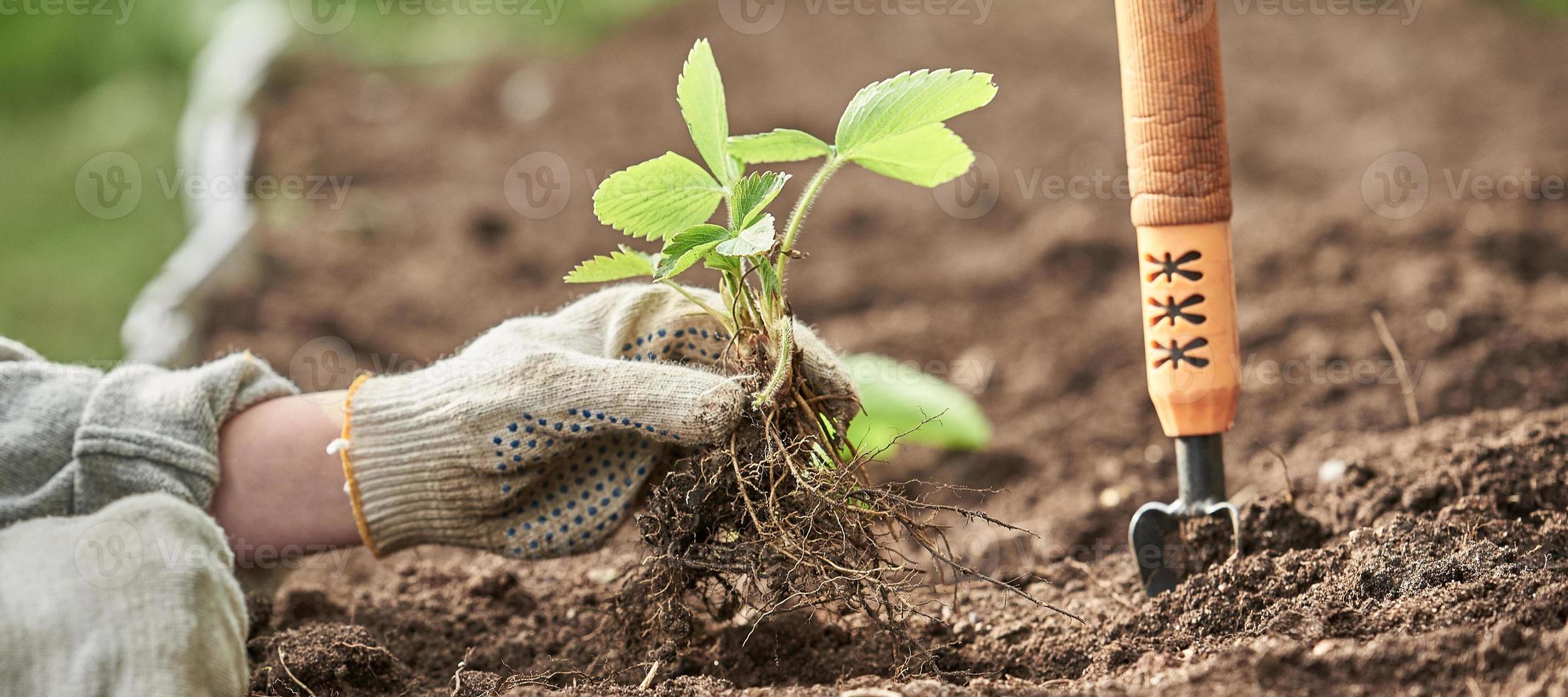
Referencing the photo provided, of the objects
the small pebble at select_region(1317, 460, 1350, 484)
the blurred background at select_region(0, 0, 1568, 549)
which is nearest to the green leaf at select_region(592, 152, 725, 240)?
the blurred background at select_region(0, 0, 1568, 549)

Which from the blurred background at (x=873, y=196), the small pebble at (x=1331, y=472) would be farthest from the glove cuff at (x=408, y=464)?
the small pebble at (x=1331, y=472)

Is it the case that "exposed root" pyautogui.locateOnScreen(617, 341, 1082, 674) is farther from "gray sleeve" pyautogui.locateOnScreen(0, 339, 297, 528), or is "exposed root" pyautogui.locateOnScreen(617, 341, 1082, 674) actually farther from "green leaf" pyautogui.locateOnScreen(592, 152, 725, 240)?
"gray sleeve" pyautogui.locateOnScreen(0, 339, 297, 528)

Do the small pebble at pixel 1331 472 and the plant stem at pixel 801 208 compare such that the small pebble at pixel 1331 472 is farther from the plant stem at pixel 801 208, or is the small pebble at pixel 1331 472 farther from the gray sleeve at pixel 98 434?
the gray sleeve at pixel 98 434

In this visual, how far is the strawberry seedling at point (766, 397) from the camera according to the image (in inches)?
43.8

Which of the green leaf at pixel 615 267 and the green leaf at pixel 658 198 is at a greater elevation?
the green leaf at pixel 658 198

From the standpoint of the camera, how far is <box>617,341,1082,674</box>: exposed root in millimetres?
1137

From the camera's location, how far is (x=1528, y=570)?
1.05 m

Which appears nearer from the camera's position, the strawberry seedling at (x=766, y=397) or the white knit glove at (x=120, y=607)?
the white knit glove at (x=120, y=607)

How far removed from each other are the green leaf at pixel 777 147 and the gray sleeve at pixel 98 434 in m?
0.62

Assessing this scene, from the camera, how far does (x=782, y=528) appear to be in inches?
44.8

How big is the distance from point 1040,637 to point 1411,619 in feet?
1.16

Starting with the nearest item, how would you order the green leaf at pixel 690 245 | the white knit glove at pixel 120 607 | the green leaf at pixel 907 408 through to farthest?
the white knit glove at pixel 120 607, the green leaf at pixel 690 245, the green leaf at pixel 907 408

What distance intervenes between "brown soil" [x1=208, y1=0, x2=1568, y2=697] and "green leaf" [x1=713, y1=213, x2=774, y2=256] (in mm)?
354

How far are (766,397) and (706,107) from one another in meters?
0.29
